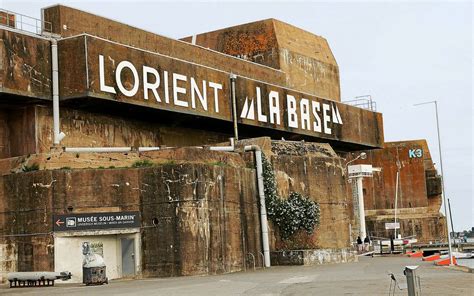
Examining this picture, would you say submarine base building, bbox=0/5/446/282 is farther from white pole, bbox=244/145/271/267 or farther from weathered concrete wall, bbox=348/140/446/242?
weathered concrete wall, bbox=348/140/446/242

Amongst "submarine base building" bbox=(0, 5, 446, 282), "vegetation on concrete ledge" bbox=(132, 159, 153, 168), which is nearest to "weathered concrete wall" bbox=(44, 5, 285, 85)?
"submarine base building" bbox=(0, 5, 446, 282)

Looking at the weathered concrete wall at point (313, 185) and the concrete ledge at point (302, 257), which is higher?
the weathered concrete wall at point (313, 185)

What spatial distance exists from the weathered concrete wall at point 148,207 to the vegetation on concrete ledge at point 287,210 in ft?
17.1

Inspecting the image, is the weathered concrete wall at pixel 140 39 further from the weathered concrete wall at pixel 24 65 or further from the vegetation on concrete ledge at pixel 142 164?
the vegetation on concrete ledge at pixel 142 164

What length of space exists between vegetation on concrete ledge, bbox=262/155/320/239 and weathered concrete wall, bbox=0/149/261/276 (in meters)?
5.21

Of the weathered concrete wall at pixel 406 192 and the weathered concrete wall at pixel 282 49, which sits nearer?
the weathered concrete wall at pixel 282 49

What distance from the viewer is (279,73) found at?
54.1m

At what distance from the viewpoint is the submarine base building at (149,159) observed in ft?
106

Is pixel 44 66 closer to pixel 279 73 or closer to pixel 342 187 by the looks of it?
pixel 342 187

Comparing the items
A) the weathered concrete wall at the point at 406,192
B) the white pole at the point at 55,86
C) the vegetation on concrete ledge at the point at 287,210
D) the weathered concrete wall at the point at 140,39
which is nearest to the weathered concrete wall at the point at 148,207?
the white pole at the point at 55,86

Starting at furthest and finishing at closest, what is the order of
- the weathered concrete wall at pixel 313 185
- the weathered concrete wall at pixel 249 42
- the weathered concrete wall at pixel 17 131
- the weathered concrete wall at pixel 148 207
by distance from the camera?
1. the weathered concrete wall at pixel 249 42
2. the weathered concrete wall at pixel 313 185
3. the weathered concrete wall at pixel 17 131
4. the weathered concrete wall at pixel 148 207

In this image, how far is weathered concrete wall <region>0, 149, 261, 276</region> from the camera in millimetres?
32000

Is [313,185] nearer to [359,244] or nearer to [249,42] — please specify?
[249,42]

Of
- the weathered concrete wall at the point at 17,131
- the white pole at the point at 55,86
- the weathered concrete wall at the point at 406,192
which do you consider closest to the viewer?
the white pole at the point at 55,86
